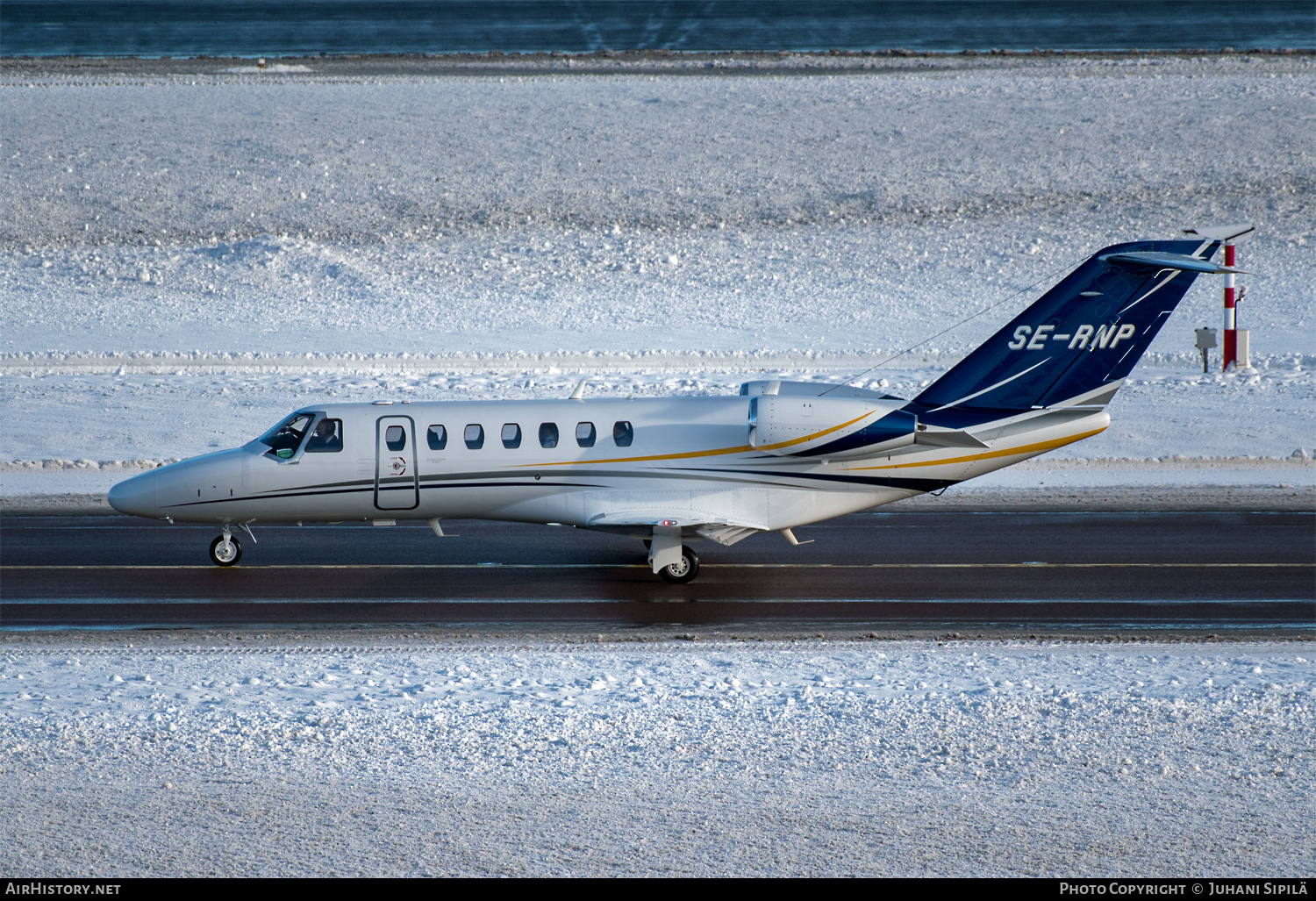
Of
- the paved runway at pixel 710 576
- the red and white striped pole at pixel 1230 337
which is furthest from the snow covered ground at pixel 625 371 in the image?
the paved runway at pixel 710 576

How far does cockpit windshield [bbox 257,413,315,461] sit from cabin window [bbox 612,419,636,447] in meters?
4.33

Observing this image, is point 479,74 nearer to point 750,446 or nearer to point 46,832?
point 750,446

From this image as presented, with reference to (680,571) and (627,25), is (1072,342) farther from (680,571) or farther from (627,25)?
(627,25)

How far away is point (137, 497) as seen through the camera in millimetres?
19719

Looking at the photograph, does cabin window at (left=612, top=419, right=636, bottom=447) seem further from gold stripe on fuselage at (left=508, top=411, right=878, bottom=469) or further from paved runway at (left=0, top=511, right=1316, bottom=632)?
paved runway at (left=0, top=511, right=1316, bottom=632)

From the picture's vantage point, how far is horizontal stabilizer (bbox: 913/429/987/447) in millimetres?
18703

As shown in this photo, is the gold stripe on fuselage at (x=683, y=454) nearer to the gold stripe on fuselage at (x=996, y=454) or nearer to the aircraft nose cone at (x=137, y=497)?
the gold stripe on fuselage at (x=996, y=454)

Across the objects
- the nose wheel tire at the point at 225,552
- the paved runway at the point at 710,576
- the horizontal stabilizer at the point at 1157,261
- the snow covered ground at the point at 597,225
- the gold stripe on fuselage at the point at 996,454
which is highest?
the snow covered ground at the point at 597,225

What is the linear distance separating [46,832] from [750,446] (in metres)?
10.8

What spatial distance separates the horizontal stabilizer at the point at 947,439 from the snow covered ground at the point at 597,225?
1004 centimetres

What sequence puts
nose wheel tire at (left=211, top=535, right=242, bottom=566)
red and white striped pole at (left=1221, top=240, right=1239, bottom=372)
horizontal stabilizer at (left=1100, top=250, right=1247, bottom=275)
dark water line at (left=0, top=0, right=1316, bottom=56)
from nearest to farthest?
horizontal stabilizer at (left=1100, top=250, right=1247, bottom=275) → nose wheel tire at (left=211, top=535, right=242, bottom=566) → red and white striped pole at (left=1221, top=240, right=1239, bottom=372) → dark water line at (left=0, top=0, right=1316, bottom=56)

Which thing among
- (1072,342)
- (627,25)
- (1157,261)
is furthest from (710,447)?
(627,25)

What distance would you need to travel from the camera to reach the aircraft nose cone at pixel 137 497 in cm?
→ 1969

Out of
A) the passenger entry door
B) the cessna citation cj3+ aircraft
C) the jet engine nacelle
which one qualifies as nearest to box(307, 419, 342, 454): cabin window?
the cessna citation cj3+ aircraft
